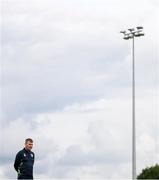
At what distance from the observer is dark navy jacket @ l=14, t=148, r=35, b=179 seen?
14.3 meters

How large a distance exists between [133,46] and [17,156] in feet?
56.5

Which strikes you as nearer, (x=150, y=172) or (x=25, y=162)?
(x=25, y=162)

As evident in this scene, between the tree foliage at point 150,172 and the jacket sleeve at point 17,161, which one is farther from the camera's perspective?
the tree foliage at point 150,172

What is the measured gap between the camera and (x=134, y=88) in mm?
29453

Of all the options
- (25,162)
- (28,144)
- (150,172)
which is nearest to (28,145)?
(28,144)

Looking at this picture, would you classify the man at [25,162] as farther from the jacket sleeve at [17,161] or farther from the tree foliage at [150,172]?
the tree foliage at [150,172]

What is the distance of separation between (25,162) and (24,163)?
0.03 metres

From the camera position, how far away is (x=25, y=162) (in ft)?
46.8

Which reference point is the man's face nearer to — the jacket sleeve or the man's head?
the man's head

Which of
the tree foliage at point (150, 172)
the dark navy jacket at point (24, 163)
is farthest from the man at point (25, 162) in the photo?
the tree foliage at point (150, 172)

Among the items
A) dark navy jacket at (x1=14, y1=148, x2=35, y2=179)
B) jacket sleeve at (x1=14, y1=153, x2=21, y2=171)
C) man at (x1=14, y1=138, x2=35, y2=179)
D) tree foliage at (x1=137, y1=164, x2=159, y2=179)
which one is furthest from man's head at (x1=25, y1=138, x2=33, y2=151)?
tree foliage at (x1=137, y1=164, x2=159, y2=179)

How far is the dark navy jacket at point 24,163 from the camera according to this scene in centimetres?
1426

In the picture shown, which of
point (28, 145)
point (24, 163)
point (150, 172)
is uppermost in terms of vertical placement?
point (150, 172)

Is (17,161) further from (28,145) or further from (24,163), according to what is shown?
(28,145)
